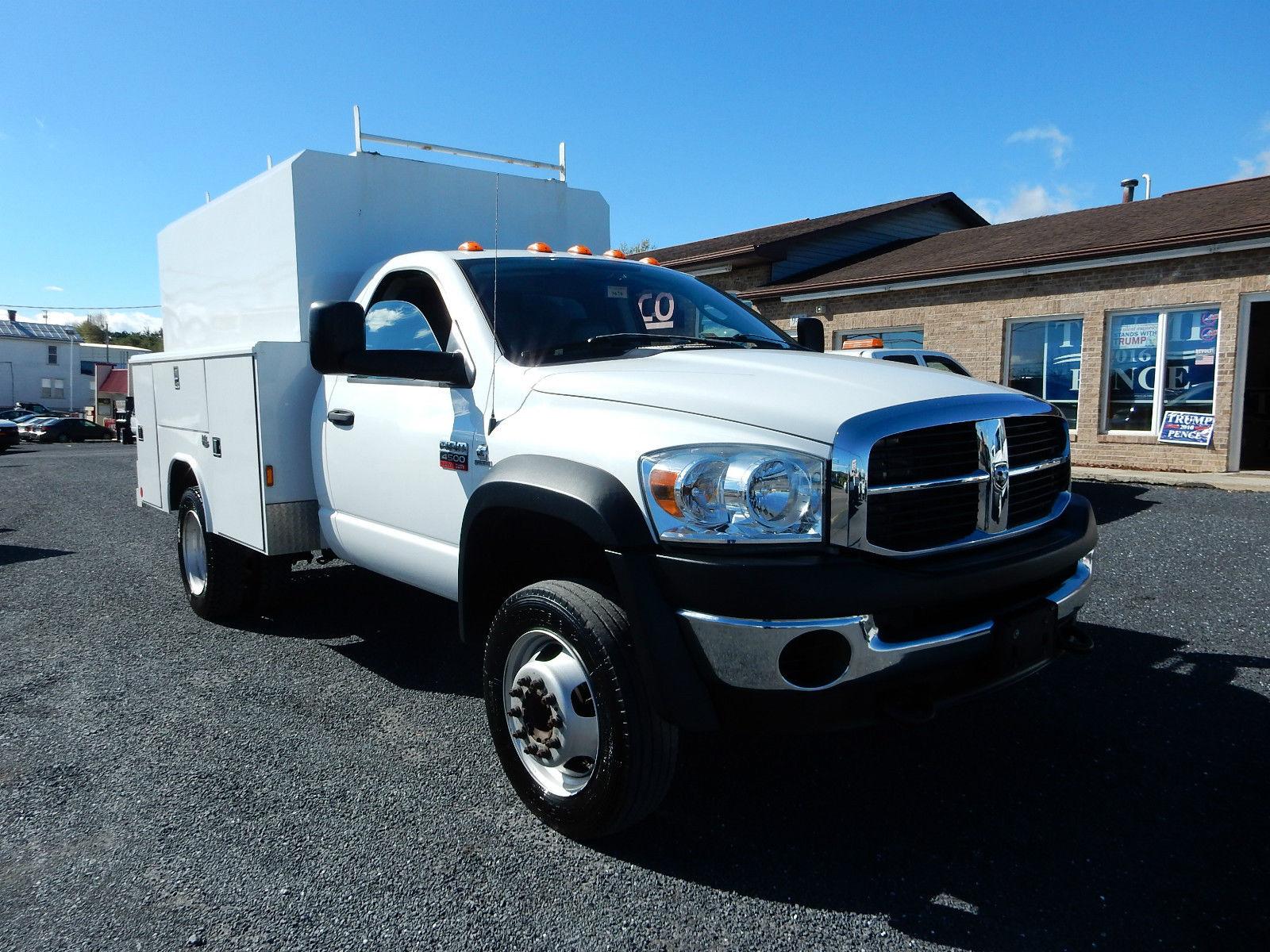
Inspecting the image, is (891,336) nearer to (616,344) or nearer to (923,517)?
(616,344)

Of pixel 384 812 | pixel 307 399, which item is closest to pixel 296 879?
pixel 384 812

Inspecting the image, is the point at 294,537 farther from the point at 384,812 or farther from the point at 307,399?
the point at 384,812

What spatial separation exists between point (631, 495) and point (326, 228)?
2928 mm

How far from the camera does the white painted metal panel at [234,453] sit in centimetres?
435

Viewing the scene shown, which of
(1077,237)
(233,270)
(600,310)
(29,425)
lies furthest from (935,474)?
(29,425)

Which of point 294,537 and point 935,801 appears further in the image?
point 294,537

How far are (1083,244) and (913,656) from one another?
14515 mm

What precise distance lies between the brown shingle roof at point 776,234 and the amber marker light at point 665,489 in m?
17.6

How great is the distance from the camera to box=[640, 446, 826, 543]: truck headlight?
7.75ft

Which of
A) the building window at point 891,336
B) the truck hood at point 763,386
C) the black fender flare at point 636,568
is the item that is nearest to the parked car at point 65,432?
the building window at point 891,336

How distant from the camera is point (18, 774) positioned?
339 centimetres

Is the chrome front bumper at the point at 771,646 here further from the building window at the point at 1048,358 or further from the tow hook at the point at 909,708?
the building window at the point at 1048,358

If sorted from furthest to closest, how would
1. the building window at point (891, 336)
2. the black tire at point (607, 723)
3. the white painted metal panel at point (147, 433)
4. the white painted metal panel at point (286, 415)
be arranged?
the building window at point (891, 336)
the white painted metal panel at point (147, 433)
the white painted metal panel at point (286, 415)
the black tire at point (607, 723)

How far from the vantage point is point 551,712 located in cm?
283
